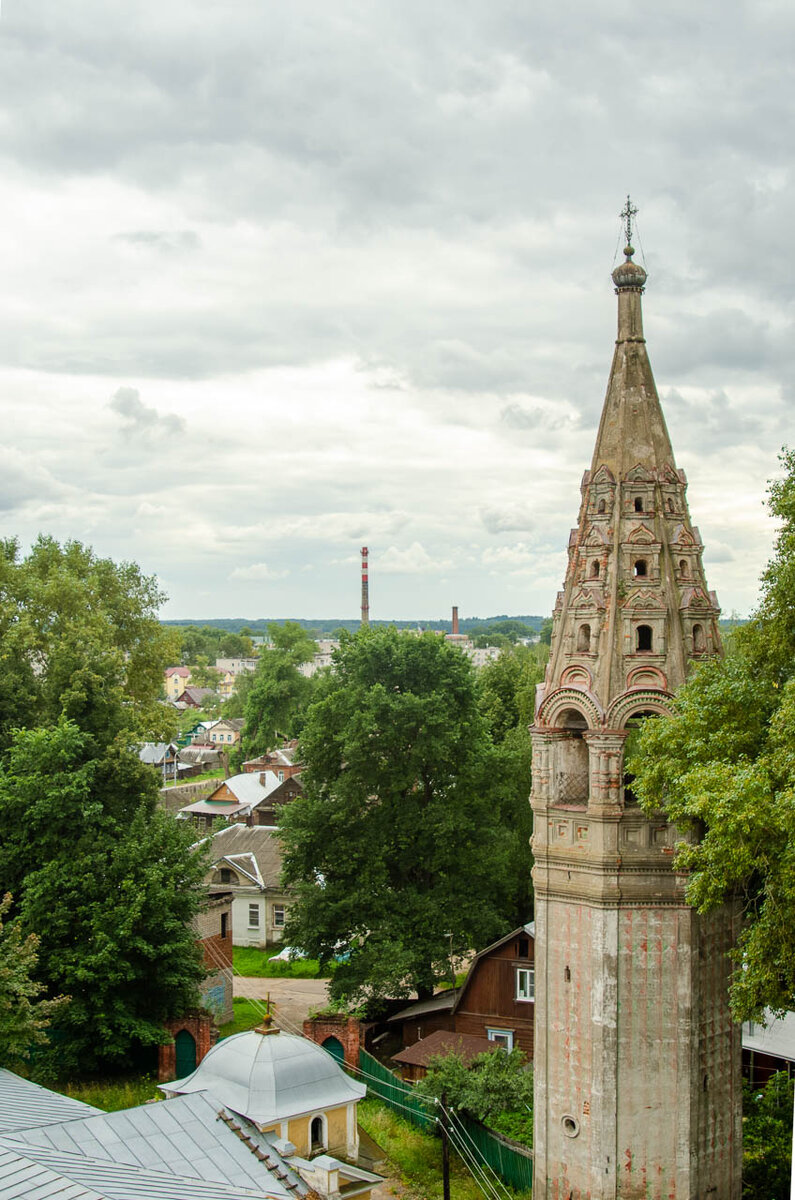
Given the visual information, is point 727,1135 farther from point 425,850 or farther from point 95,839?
point 95,839

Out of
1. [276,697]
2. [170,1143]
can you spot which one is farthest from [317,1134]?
[276,697]

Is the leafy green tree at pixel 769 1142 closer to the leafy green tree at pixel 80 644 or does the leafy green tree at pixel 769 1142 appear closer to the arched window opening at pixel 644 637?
the arched window opening at pixel 644 637

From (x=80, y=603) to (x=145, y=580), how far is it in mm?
4906

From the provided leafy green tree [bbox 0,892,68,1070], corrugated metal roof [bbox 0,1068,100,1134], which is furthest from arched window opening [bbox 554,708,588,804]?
leafy green tree [bbox 0,892,68,1070]

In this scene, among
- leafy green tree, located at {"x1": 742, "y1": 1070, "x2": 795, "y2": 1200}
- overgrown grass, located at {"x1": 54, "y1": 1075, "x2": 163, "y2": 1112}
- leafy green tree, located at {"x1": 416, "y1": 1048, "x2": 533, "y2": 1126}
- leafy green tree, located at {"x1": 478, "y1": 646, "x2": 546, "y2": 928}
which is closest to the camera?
leafy green tree, located at {"x1": 742, "y1": 1070, "x2": 795, "y2": 1200}

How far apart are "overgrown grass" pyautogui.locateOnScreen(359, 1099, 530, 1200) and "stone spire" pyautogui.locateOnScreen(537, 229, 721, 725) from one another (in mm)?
11728

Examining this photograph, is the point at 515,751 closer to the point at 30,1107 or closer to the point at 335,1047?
the point at 335,1047

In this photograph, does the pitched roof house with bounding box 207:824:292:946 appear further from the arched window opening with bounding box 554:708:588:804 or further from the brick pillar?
the arched window opening with bounding box 554:708:588:804

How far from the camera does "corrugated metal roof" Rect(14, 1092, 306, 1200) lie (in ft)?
52.3

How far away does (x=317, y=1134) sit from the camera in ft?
70.3

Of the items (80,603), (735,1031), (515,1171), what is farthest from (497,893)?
(80,603)

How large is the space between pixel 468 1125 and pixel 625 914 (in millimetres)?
9450

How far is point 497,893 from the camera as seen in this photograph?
124ft

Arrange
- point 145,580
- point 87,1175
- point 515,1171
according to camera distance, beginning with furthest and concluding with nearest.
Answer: point 145,580
point 515,1171
point 87,1175
